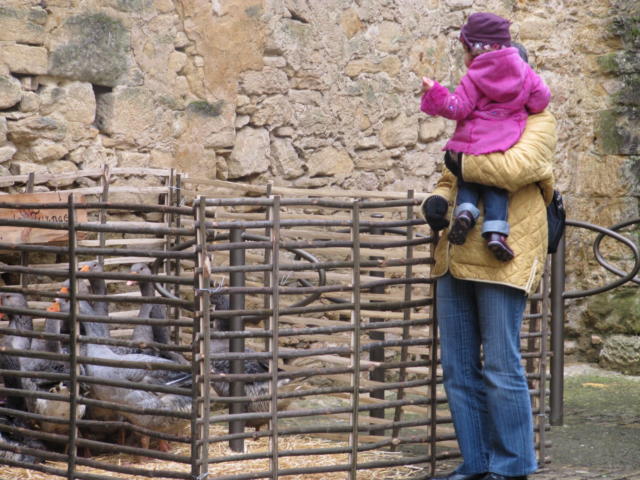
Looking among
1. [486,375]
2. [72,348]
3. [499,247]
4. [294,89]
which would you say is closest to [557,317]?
[486,375]

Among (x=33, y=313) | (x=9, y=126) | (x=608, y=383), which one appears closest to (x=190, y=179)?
(x=9, y=126)

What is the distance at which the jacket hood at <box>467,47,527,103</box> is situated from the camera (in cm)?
435

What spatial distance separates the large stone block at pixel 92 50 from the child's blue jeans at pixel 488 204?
2.58m

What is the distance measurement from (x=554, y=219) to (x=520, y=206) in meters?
0.23

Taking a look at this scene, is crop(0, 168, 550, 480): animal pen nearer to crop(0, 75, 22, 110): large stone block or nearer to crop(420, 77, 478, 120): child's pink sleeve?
crop(0, 75, 22, 110): large stone block

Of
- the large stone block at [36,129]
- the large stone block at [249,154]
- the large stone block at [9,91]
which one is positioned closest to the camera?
the large stone block at [9,91]

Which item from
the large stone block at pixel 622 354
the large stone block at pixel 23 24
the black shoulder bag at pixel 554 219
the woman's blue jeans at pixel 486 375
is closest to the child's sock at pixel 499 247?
the woman's blue jeans at pixel 486 375

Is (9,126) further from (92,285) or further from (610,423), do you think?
(610,423)

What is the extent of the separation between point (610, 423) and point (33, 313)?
3505mm

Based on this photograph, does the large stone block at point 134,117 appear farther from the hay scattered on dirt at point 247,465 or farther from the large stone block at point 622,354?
the large stone block at point 622,354

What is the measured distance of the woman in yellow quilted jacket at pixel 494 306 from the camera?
4.43 metres

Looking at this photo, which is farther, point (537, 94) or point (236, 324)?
point (236, 324)

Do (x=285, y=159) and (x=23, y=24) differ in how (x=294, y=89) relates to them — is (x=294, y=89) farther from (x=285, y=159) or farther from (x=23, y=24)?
(x=23, y=24)

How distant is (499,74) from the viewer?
Answer: 14.3 feet
